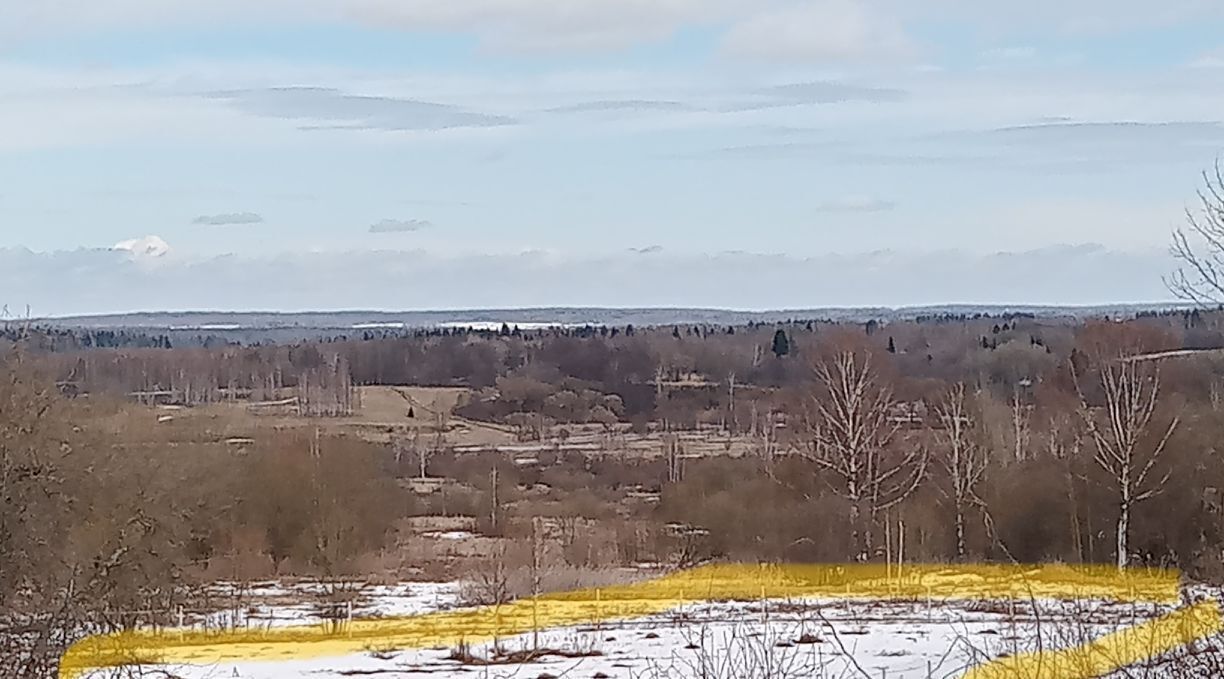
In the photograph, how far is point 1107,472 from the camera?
3038 cm

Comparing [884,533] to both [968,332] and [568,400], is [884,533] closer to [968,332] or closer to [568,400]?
[568,400]

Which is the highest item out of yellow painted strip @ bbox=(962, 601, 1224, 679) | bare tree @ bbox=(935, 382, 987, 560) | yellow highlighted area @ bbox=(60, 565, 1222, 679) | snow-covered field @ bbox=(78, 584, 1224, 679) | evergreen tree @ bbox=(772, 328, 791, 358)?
evergreen tree @ bbox=(772, 328, 791, 358)

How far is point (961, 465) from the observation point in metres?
34.7

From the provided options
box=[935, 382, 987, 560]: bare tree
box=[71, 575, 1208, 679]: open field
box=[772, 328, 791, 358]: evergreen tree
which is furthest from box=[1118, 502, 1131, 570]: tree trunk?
box=[772, 328, 791, 358]: evergreen tree

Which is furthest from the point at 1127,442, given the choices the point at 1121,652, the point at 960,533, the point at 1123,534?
the point at 1121,652

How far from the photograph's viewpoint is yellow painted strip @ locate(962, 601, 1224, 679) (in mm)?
5965

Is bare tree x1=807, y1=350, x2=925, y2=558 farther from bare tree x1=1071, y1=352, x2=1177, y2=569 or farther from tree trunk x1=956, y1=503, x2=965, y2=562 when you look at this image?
bare tree x1=1071, y1=352, x2=1177, y2=569

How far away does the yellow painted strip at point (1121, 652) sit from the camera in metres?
5.96

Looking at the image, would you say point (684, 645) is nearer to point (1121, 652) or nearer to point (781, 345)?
point (1121, 652)

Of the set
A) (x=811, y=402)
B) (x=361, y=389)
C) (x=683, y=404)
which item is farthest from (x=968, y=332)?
(x=811, y=402)

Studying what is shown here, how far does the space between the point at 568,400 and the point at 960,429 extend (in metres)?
51.0

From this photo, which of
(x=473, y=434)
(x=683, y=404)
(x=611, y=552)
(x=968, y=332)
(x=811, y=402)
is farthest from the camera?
(x=968, y=332)

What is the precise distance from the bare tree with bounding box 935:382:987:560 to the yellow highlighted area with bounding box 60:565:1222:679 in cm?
192

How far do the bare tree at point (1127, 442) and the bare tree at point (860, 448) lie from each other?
4820 mm
